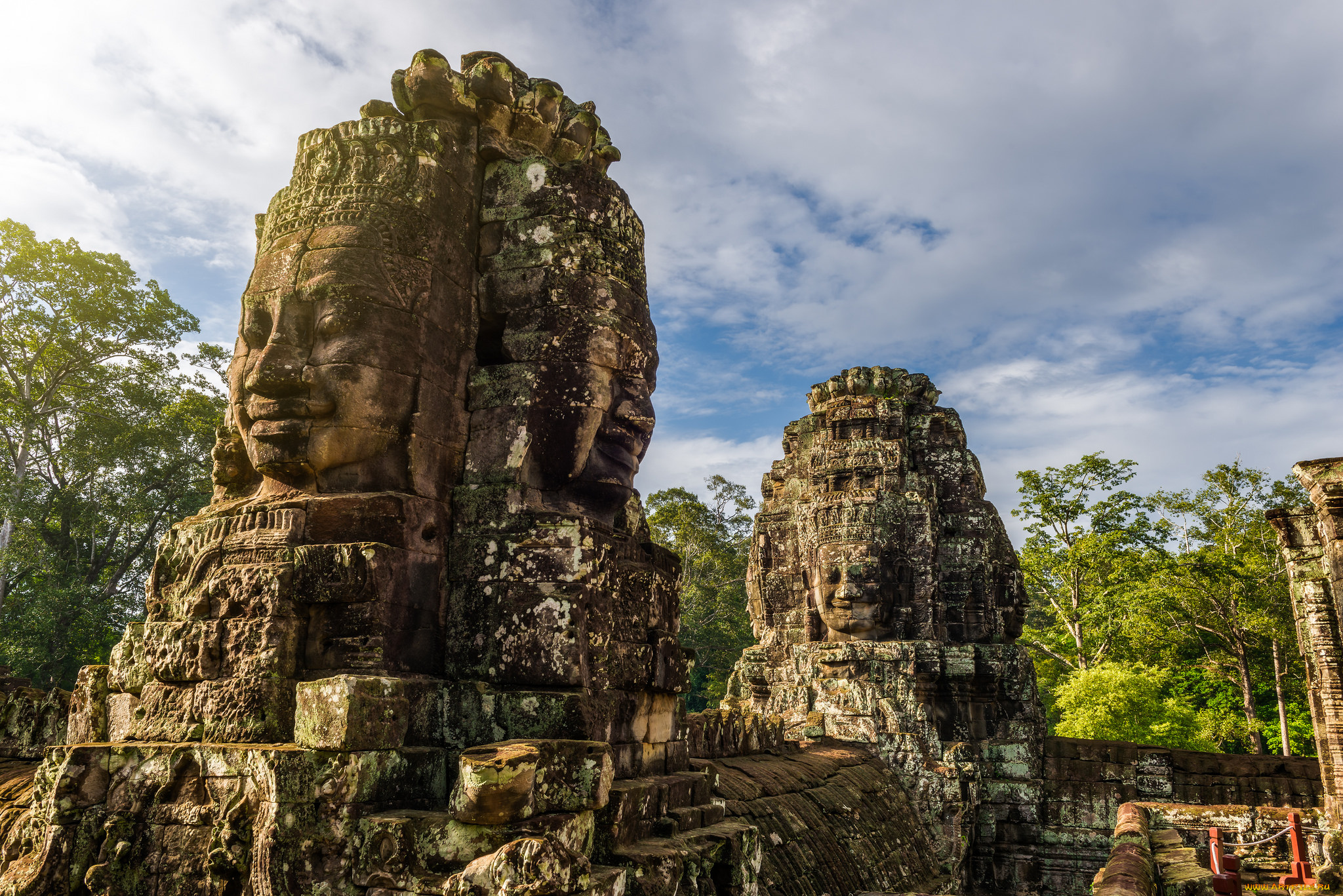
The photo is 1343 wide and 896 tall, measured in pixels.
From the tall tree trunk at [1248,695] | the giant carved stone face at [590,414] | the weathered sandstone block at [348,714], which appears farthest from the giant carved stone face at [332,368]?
the tall tree trunk at [1248,695]

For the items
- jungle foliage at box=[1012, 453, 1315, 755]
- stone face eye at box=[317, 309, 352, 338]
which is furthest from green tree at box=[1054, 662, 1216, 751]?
stone face eye at box=[317, 309, 352, 338]

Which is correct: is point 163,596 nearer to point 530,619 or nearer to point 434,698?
point 434,698

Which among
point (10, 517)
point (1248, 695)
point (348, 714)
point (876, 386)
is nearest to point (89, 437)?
point (10, 517)

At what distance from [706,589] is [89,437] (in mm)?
18217

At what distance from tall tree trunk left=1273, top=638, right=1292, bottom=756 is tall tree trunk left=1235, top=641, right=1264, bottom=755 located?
→ 0.49m

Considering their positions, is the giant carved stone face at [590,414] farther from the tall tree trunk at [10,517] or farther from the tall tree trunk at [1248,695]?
the tall tree trunk at [1248,695]

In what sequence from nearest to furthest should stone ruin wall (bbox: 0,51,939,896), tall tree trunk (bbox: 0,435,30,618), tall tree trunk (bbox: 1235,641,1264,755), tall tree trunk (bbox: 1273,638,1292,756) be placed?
stone ruin wall (bbox: 0,51,939,896) < tall tree trunk (bbox: 0,435,30,618) < tall tree trunk (bbox: 1273,638,1292,756) < tall tree trunk (bbox: 1235,641,1264,755)

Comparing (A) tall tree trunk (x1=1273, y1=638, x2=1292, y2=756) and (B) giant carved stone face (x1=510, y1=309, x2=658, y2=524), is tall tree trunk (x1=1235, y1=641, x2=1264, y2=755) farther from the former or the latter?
(B) giant carved stone face (x1=510, y1=309, x2=658, y2=524)

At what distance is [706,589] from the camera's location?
31.1m

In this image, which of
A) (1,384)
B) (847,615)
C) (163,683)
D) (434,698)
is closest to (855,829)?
(847,615)

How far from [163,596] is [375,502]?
105 centimetres

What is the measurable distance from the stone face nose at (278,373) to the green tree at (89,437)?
17311mm

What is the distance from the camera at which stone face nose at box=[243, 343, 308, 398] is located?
406 cm

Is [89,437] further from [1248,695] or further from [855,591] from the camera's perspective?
[1248,695]
